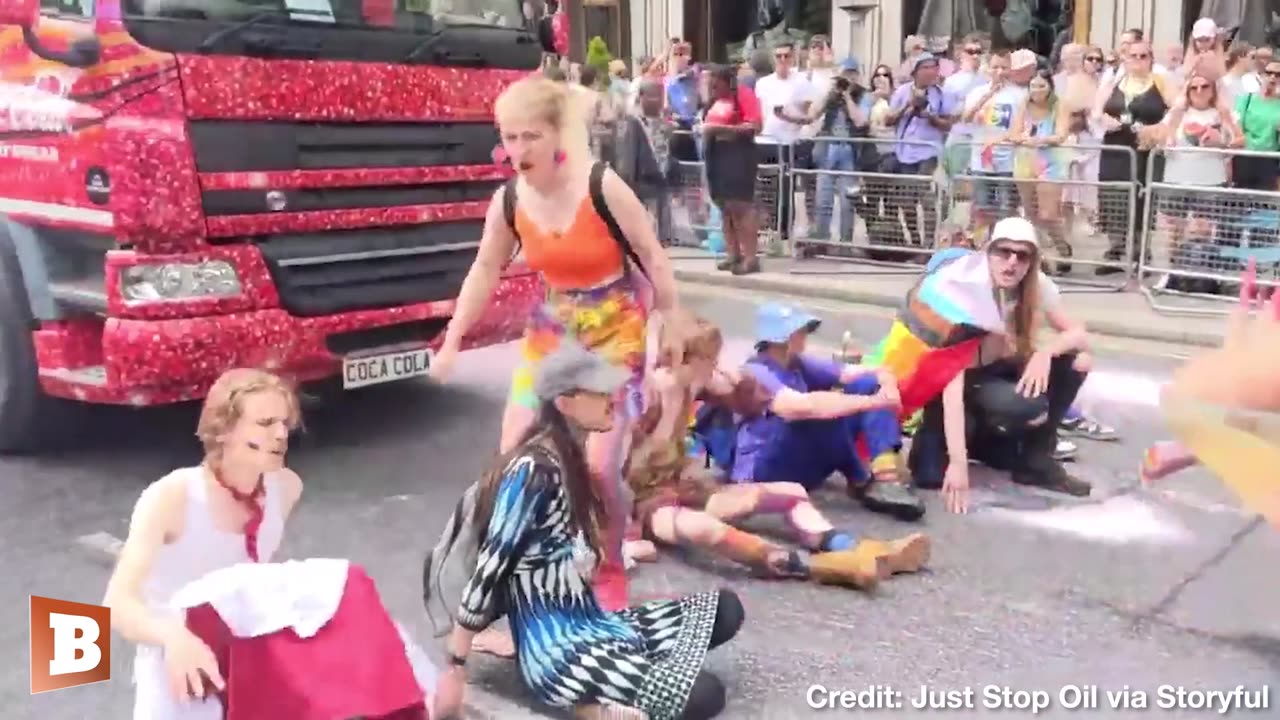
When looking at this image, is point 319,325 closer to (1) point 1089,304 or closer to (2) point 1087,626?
(2) point 1087,626

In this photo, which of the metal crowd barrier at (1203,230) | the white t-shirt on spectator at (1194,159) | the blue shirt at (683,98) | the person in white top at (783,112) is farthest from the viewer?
the blue shirt at (683,98)

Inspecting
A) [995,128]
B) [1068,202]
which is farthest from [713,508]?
[995,128]

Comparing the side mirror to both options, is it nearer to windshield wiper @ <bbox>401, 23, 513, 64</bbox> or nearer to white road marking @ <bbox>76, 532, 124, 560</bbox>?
windshield wiper @ <bbox>401, 23, 513, 64</bbox>

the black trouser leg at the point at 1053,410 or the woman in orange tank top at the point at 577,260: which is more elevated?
the woman in orange tank top at the point at 577,260

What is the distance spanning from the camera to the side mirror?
5.76 metres

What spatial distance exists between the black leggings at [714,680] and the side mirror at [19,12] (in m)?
3.93

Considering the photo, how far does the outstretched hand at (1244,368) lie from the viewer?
3.37 meters

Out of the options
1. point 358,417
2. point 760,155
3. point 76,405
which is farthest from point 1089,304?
point 76,405

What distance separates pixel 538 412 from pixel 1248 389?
1771 millimetres

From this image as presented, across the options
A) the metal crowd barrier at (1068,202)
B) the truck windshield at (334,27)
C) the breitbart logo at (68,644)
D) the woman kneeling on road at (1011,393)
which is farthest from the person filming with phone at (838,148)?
the breitbart logo at (68,644)

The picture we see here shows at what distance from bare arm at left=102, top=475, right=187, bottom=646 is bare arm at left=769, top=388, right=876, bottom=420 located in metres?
2.71

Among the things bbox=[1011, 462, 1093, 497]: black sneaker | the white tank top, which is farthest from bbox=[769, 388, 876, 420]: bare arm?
the white tank top

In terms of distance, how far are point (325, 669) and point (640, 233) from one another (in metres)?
1.85

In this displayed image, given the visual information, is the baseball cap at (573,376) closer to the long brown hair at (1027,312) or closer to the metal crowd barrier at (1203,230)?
the long brown hair at (1027,312)
